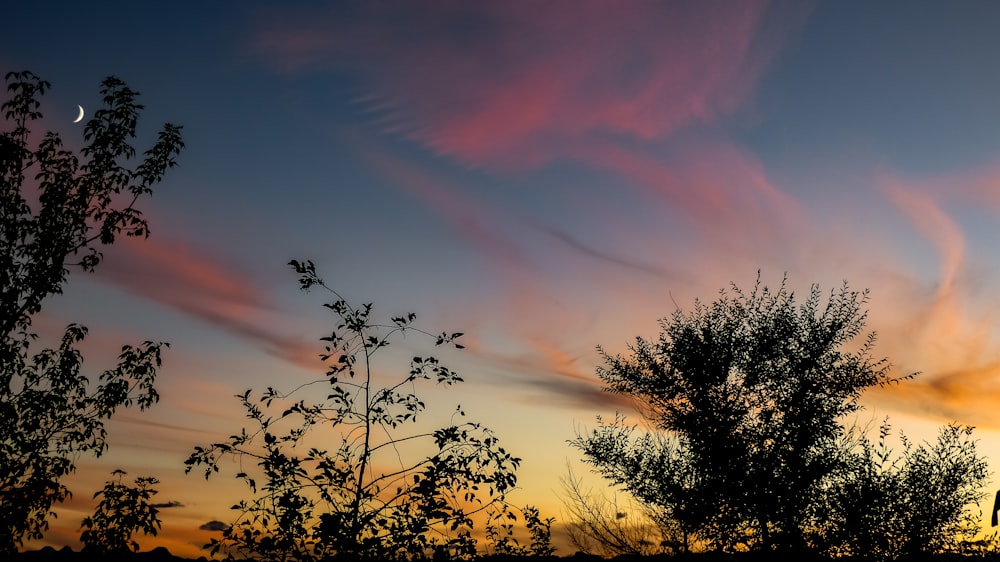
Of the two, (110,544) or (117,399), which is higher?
(117,399)

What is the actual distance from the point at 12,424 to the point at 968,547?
27.5m

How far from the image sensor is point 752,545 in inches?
998

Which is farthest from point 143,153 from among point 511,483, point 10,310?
point 511,483

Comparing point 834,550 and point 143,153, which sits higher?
point 143,153

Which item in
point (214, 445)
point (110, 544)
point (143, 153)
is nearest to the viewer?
point (214, 445)

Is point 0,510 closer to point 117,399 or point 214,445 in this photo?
point 117,399

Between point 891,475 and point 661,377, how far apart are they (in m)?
7.95

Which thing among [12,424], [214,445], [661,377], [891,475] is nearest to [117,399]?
[12,424]

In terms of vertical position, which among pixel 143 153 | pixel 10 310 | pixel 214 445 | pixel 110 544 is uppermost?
pixel 143 153

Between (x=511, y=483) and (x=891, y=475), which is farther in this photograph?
(x=891, y=475)

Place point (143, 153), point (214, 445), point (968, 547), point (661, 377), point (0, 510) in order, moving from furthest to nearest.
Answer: point (661, 377) < point (968, 547) < point (143, 153) < point (0, 510) < point (214, 445)

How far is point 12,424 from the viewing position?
1800cm

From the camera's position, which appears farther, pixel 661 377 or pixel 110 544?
pixel 661 377

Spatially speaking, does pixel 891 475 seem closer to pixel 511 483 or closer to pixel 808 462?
pixel 808 462
